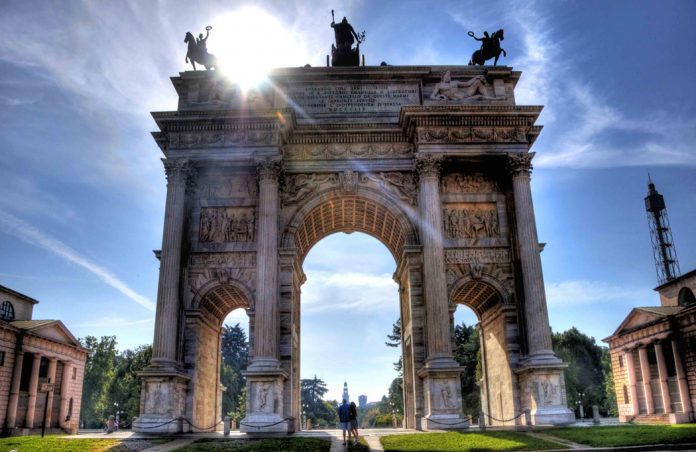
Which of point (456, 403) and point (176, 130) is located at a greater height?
point (176, 130)

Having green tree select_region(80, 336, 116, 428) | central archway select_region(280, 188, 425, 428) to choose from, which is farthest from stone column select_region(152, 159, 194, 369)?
green tree select_region(80, 336, 116, 428)

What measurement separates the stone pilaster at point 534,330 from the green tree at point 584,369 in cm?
4481

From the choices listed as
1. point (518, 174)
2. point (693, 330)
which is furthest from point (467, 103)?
point (693, 330)

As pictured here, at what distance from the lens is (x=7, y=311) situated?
1854 inches

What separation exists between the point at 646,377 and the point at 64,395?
46.0m

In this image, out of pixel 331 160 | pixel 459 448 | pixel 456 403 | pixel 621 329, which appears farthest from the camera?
pixel 621 329

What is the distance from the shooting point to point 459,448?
15.9m

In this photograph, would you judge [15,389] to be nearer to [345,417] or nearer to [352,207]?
[352,207]

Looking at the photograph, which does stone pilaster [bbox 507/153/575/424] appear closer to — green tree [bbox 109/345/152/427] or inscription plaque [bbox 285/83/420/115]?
inscription plaque [bbox 285/83/420/115]

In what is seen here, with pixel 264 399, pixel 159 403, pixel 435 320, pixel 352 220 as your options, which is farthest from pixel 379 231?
pixel 159 403

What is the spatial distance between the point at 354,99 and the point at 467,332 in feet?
159

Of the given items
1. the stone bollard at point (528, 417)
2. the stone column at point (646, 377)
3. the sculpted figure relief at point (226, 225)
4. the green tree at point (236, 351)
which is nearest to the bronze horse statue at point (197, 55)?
the sculpted figure relief at point (226, 225)

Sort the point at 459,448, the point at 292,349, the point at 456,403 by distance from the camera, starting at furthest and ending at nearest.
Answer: the point at 292,349, the point at 456,403, the point at 459,448

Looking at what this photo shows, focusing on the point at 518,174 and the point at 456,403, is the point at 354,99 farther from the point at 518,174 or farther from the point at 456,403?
the point at 456,403
